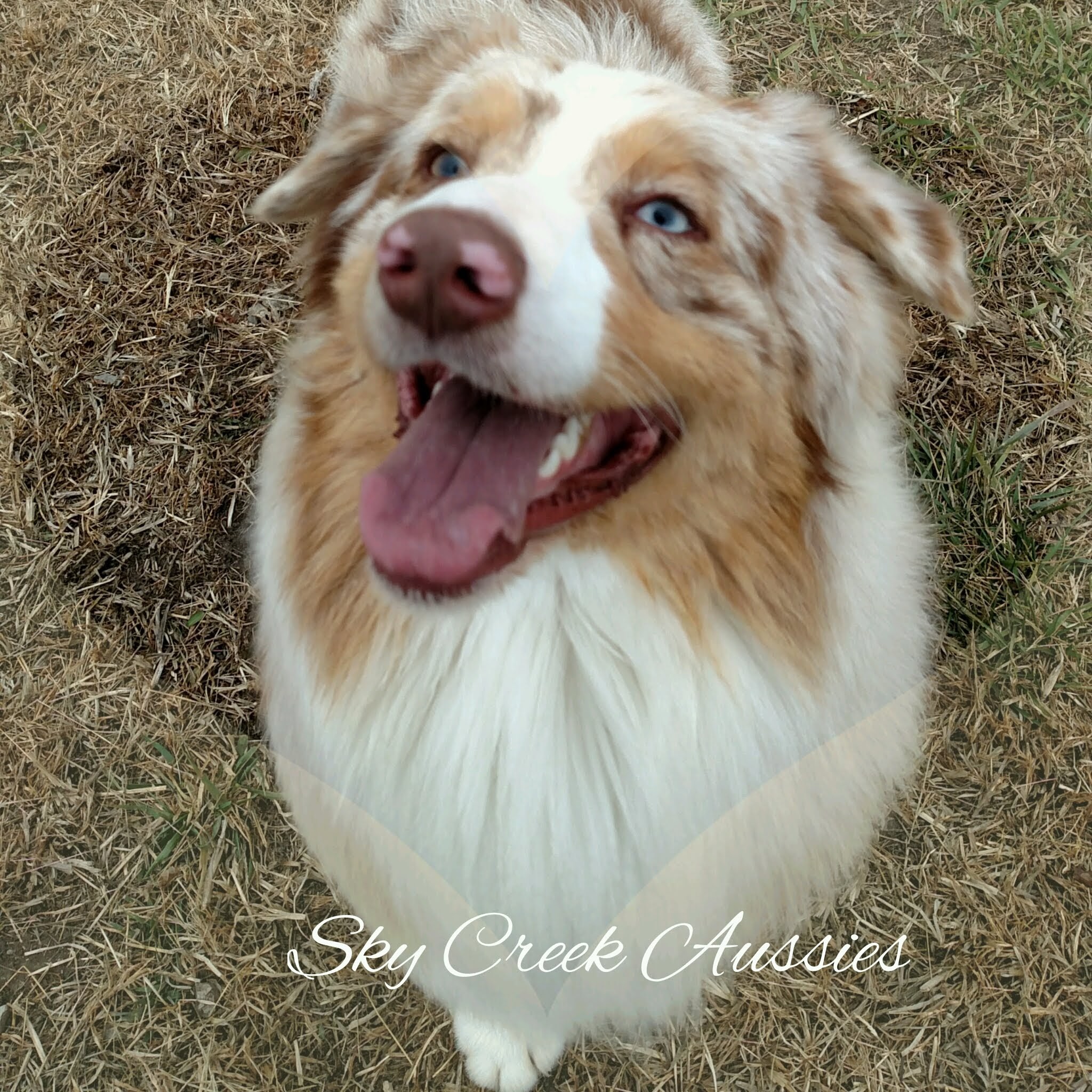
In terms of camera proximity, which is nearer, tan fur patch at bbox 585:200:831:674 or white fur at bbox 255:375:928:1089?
tan fur patch at bbox 585:200:831:674

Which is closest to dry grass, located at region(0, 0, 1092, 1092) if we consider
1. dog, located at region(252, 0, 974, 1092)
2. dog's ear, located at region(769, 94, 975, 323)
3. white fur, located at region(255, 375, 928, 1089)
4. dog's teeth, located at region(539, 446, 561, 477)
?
dog, located at region(252, 0, 974, 1092)

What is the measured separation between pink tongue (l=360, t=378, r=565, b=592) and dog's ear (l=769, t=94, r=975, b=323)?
0.82 m

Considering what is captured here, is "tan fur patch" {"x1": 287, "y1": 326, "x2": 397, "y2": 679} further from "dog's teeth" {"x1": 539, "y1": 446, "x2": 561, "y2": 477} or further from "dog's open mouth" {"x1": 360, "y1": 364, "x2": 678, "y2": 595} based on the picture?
"dog's teeth" {"x1": 539, "y1": 446, "x2": 561, "y2": 477}

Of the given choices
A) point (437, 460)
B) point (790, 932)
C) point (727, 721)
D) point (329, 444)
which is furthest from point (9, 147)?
point (790, 932)

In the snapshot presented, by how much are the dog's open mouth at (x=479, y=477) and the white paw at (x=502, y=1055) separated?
155 centimetres

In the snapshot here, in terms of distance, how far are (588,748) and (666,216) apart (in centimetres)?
100

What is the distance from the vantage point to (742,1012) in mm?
2672

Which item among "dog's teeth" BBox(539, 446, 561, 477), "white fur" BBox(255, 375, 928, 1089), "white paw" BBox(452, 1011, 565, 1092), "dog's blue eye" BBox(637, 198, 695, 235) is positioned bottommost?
"white paw" BBox(452, 1011, 565, 1092)

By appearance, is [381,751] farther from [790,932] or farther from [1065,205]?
[1065,205]

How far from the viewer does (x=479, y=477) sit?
1530 mm

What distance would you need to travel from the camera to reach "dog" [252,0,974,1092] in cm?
150

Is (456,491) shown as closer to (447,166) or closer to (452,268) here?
(452,268)

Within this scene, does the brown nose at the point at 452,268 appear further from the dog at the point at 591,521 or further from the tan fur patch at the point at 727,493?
the tan fur patch at the point at 727,493

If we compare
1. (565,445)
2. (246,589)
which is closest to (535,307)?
(565,445)
